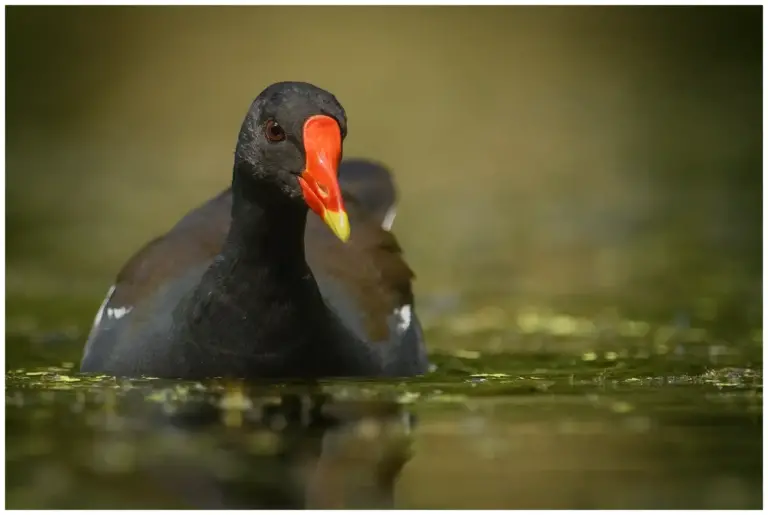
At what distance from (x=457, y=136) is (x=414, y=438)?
983 centimetres

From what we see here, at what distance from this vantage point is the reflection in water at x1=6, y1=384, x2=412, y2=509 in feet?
18.4

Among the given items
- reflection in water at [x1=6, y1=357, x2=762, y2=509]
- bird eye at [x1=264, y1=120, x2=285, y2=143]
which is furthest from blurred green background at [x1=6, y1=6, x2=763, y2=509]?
bird eye at [x1=264, y1=120, x2=285, y2=143]

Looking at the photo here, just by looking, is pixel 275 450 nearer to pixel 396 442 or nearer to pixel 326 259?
pixel 396 442

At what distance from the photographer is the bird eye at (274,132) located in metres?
7.56

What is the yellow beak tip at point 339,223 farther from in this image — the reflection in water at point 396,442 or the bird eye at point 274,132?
the reflection in water at point 396,442

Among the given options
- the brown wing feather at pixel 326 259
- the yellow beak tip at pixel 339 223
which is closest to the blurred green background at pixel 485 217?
the brown wing feather at pixel 326 259

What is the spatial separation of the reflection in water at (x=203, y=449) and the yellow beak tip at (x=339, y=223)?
680mm

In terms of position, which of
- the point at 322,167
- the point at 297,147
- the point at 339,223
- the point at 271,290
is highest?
the point at 297,147

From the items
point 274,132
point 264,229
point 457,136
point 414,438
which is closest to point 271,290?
point 264,229

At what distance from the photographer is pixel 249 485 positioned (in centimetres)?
573

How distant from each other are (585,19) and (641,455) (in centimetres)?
1263

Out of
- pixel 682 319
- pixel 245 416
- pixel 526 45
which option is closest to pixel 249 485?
pixel 245 416

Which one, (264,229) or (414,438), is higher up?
(264,229)

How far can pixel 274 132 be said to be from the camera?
7.60 metres
